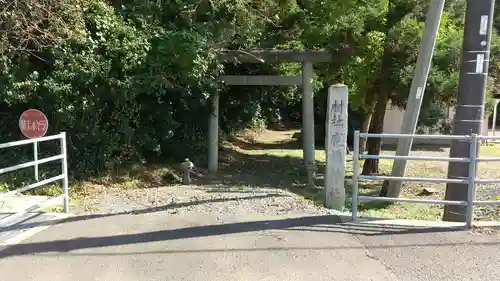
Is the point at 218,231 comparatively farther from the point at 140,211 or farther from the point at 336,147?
the point at 336,147

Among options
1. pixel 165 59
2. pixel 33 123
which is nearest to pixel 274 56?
pixel 165 59

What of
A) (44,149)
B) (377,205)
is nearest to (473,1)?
(377,205)

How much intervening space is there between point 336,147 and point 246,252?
261 cm

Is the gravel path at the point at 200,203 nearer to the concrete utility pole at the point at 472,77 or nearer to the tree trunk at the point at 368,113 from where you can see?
the concrete utility pole at the point at 472,77

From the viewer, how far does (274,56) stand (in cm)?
1456

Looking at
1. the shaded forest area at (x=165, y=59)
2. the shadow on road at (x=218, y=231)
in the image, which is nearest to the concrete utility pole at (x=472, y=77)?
the shadow on road at (x=218, y=231)

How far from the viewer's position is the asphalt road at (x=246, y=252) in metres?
5.06

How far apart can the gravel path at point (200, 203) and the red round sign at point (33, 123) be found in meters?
1.28

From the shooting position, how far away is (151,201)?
833 cm

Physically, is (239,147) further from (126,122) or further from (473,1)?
(473,1)

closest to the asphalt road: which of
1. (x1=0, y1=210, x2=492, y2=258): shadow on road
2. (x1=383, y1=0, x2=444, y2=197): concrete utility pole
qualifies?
(x1=0, y1=210, x2=492, y2=258): shadow on road

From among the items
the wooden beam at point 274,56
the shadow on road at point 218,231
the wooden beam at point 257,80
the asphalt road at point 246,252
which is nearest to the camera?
the asphalt road at point 246,252

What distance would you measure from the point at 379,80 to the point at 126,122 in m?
7.33

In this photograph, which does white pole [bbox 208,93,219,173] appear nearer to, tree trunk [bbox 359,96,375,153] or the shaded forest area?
the shaded forest area
